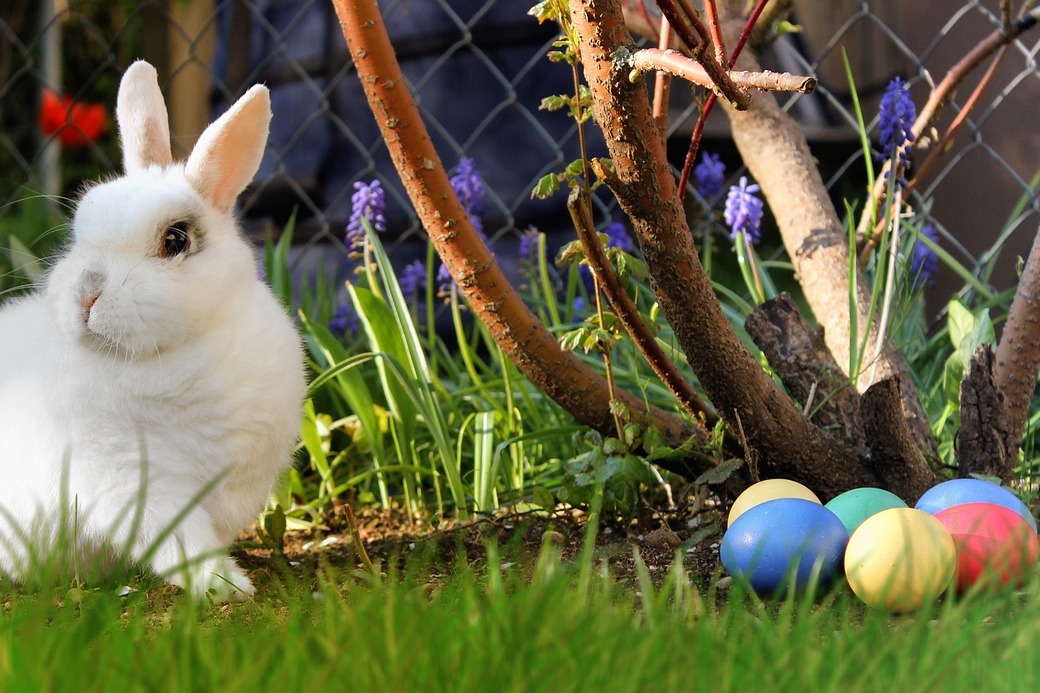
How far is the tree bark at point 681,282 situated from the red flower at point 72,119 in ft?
11.1

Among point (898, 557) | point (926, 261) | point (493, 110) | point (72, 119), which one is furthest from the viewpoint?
point (72, 119)

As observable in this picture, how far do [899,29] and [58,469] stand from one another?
11.7 ft

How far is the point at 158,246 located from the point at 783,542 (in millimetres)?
951

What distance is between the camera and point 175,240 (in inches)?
58.2

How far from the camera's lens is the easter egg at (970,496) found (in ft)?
5.03

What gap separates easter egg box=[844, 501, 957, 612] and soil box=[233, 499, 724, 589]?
0.20 metres

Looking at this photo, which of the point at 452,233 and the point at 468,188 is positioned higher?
the point at 468,188

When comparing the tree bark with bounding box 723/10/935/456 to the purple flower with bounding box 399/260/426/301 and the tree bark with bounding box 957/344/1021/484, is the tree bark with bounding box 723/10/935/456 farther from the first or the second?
the purple flower with bounding box 399/260/426/301

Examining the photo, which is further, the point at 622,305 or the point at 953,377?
the point at 953,377

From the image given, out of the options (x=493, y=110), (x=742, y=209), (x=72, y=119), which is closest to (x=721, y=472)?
(x=742, y=209)

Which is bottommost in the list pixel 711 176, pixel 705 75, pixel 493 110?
pixel 705 75

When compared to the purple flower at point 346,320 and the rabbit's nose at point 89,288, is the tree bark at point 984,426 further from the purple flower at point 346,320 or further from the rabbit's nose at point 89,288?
the purple flower at point 346,320

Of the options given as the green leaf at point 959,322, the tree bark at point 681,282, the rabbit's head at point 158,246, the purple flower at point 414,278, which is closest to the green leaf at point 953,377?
the green leaf at point 959,322

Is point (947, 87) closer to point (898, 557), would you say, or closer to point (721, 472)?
point (721, 472)
